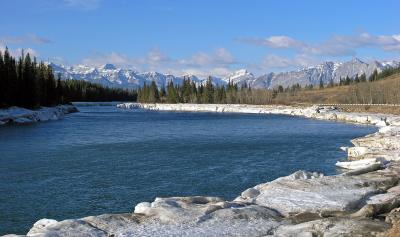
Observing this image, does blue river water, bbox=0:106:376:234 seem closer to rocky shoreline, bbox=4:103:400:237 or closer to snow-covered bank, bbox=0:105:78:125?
rocky shoreline, bbox=4:103:400:237

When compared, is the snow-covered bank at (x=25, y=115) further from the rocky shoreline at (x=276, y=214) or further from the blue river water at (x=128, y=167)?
the rocky shoreline at (x=276, y=214)

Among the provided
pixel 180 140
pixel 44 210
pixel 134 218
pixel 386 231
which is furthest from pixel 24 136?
pixel 386 231

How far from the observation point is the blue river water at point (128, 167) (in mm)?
27844

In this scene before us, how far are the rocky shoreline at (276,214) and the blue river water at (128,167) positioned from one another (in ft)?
18.0

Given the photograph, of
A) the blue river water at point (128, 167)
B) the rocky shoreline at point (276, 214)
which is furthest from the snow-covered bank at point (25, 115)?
the rocky shoreline at point (276, 214)

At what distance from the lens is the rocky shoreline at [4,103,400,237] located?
18172 mm

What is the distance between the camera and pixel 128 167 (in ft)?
131

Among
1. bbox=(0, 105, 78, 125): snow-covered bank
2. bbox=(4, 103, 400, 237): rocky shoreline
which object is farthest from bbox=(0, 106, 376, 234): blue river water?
bbox=(0, 105, 78, 125): snow-covered bank

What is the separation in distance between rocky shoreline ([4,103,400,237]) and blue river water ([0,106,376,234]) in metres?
5.49

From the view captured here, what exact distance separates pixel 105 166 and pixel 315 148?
926 inches

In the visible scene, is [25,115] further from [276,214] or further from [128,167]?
[276,214]

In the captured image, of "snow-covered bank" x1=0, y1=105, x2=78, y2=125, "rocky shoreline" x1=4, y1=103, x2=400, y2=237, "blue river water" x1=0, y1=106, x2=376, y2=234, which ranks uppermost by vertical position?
"snow-covered bank" x1=0, y1=105, x2=78, y2=125

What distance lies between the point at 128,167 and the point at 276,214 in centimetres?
2095

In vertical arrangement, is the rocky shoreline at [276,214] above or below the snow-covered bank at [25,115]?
below
